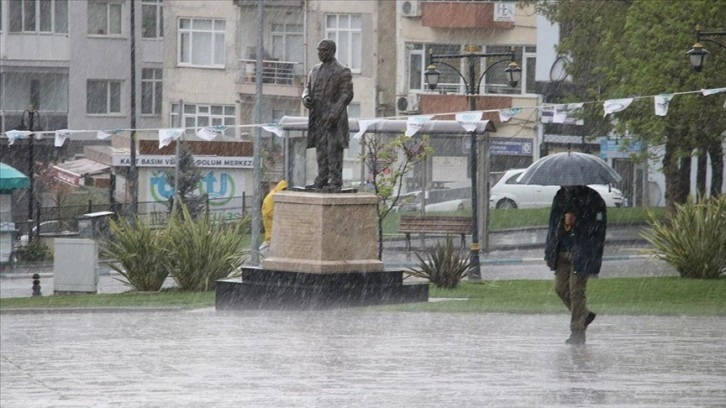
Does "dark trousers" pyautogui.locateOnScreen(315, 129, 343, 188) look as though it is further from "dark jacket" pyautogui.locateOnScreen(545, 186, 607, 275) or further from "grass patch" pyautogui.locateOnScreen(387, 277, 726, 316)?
"dark jacket" pyautogui.locateOnScreen(545, 186, 607, 275)

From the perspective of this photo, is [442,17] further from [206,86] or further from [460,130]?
[460,130]

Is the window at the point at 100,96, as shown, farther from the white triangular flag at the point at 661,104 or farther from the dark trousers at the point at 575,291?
the dark trousers at the point at 575,291

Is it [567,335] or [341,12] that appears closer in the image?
[567,335]

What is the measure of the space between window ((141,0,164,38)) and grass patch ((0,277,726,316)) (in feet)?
127

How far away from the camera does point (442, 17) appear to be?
188 feet

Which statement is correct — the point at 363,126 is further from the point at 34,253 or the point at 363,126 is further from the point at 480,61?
the point at 480,61

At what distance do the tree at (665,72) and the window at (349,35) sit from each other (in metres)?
18.1

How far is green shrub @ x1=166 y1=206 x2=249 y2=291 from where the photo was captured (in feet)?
79.1

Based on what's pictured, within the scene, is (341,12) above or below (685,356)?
above

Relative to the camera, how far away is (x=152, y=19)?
63.1 m

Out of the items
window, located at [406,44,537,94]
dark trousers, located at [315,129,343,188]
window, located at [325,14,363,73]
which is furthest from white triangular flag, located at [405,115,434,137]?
window, located at [325,14,363,73]

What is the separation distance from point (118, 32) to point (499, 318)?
155 ft

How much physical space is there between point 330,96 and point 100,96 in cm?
4426

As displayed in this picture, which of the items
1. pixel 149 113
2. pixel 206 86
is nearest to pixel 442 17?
pixel 206 86
